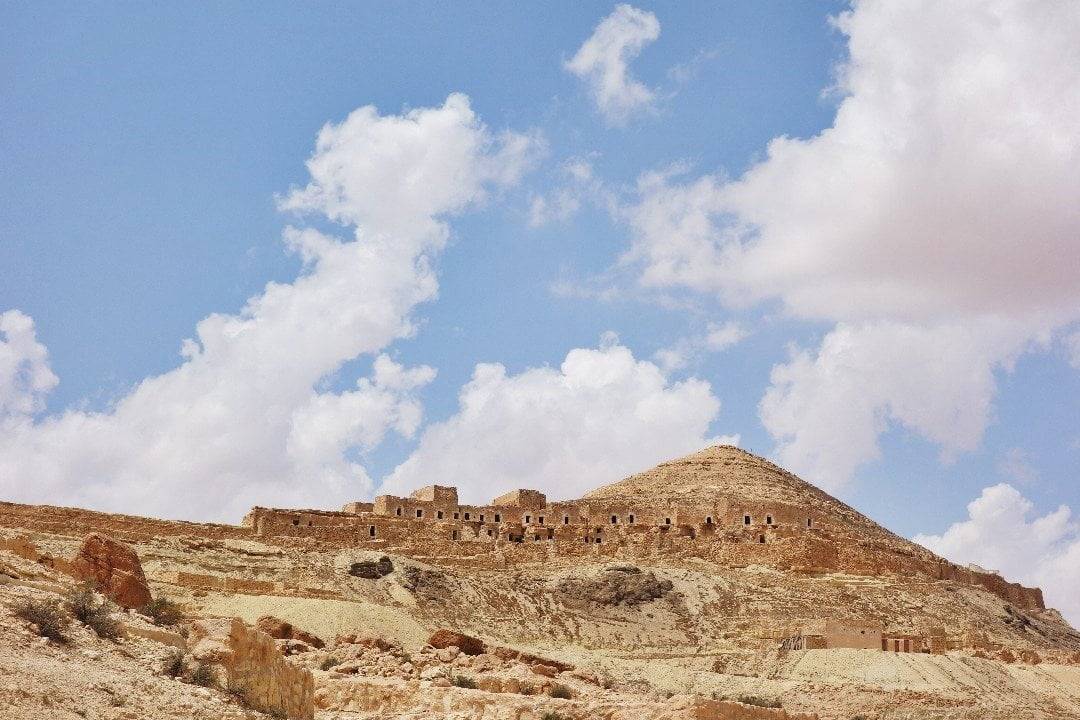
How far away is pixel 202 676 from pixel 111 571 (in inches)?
241

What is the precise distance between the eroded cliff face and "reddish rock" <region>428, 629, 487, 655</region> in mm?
416

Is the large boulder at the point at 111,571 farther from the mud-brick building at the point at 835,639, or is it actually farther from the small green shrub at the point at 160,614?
the mud-brick building at the point at 835,639

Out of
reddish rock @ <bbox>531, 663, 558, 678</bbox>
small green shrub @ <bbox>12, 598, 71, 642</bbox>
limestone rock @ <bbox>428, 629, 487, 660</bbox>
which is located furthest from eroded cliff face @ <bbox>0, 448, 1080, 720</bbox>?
small green shrub @ <bbox>12, 598, 71, 642</bbox>

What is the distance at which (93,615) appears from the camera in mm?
15102

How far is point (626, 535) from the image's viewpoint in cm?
6038

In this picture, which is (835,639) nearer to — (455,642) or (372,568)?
(372,568)

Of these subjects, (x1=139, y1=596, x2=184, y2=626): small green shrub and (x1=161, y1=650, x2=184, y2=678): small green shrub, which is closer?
(x1=161, y1=650, x2=184, y2=678): small green shrub

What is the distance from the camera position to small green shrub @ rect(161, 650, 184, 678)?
47.7 feet

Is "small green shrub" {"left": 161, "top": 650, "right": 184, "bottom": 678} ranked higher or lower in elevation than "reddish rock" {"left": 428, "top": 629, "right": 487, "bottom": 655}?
lower

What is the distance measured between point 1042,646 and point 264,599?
3195 centimetres

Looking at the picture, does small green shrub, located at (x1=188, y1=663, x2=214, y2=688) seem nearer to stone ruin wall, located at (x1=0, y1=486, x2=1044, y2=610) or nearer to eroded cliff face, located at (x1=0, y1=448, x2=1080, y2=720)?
eroded cliff face, located at (x1=0, y1=448, x2=1080, y2=720)

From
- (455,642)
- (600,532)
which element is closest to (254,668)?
(455,642)

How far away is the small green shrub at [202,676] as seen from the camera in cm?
1466

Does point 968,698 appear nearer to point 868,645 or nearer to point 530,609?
point 868,645
